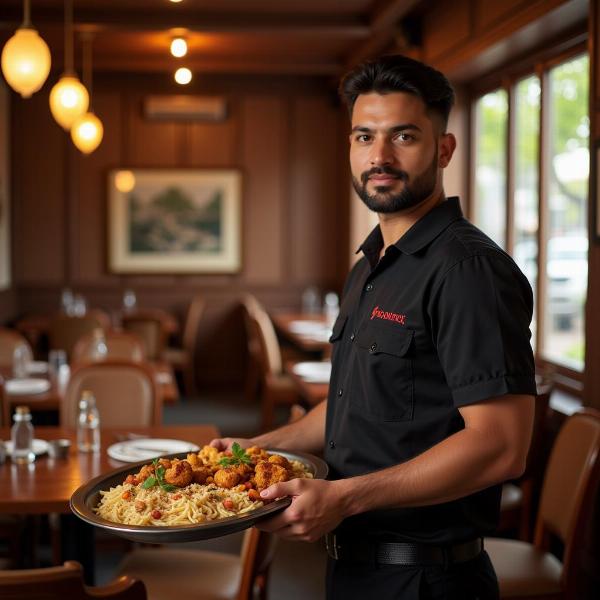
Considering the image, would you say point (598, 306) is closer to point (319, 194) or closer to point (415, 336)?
point (415, 336)

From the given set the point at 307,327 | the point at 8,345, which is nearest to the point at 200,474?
the point at 8,345

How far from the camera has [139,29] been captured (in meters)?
7.31

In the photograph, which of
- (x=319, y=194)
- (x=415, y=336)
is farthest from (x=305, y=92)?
(x=415, y=336)

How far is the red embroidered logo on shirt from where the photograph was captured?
1.80m

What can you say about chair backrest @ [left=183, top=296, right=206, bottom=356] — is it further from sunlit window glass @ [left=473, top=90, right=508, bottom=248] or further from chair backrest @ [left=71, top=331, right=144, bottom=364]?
sunlit window glass @ [left=473, top=90, right=508, bottom=248]

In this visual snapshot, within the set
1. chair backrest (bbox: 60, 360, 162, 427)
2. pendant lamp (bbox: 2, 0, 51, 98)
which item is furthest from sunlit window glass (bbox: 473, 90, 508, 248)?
pendant lamp (bbox: 2, 0, 51, 98)

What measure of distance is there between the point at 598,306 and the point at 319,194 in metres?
6.29

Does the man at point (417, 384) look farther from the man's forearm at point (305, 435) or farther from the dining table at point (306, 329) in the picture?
the dining table at point (306, 329)

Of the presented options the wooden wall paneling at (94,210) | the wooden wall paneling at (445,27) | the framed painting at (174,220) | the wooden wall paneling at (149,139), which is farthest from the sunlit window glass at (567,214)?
the wooden wall paneling at (94,210)

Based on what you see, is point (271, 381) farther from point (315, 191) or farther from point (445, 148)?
point (445, 148)

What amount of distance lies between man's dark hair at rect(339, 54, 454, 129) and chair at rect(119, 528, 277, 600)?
51.6 inches

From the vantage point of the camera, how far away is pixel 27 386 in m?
4.60

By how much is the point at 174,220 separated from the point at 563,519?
7255 mm

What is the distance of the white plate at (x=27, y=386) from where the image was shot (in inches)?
178
